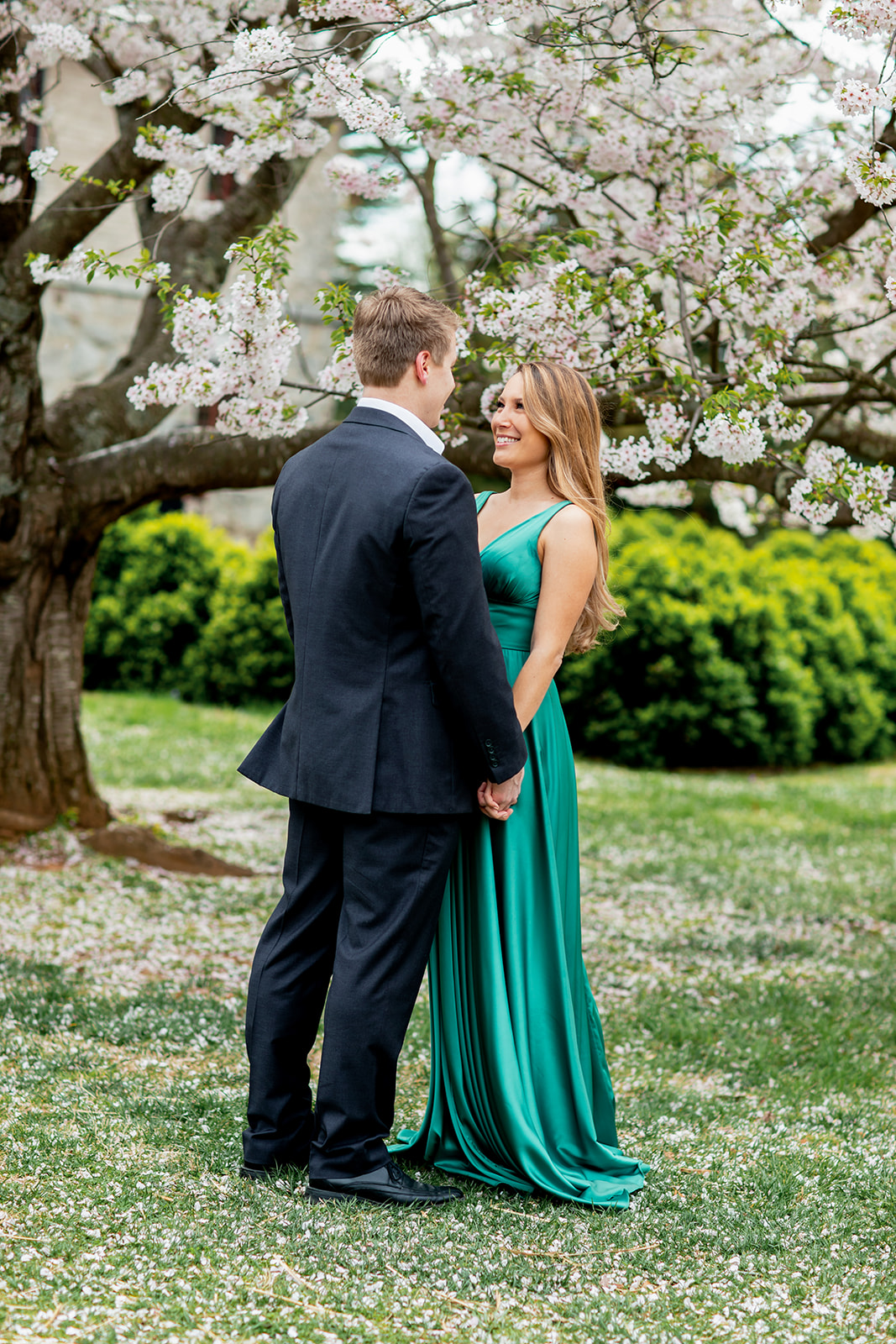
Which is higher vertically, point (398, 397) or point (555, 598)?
point (398, 397)

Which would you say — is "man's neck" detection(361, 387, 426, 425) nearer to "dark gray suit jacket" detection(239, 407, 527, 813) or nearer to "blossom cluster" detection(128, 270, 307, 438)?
"dark gray suit jacket" detection(239, 407, 527, 813)

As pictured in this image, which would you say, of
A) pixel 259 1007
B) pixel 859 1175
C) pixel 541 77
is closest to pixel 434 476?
pixel 259 1007

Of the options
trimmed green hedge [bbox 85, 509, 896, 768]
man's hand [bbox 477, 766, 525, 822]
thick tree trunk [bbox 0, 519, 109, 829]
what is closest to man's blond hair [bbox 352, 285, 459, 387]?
man's hand [bbox 477, 766, 525, 822]

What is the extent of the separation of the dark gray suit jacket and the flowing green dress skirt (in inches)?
11.8

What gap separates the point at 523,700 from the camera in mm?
2895

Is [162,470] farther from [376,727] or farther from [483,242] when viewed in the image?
[376,727]

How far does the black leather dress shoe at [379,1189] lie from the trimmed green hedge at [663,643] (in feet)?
25.1

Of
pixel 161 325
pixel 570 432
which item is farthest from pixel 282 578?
pixel 161 325

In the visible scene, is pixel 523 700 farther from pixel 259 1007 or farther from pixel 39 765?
pixel 39 765

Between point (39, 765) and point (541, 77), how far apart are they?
3.83 m

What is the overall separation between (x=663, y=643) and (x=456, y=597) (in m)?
8.13

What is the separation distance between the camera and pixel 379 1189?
276 cm

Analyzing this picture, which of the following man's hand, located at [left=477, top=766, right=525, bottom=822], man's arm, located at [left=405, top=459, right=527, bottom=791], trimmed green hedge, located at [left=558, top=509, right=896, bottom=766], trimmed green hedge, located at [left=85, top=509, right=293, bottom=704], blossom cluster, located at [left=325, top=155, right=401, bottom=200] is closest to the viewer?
man's arm, located at [left=405, top=459, right=527, bottom=791]

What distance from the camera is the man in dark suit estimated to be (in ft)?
8.52
